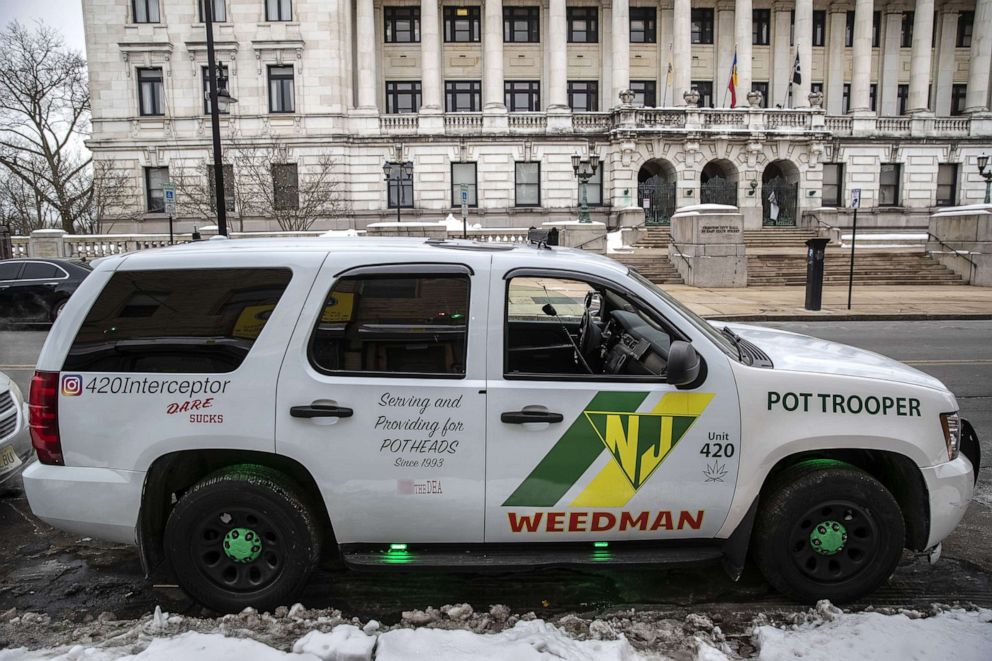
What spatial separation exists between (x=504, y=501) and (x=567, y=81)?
4378 centimetres

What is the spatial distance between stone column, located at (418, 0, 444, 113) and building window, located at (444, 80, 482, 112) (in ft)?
10.9

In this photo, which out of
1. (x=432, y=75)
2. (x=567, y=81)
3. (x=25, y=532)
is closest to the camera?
(x=25, y=532)

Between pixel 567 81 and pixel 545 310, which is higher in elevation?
pixel 567 81

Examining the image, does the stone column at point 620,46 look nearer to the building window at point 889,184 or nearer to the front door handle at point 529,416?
the building window at point 889,184

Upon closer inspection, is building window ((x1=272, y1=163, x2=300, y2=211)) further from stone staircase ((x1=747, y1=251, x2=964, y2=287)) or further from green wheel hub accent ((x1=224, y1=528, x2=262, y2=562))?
green wheel hub accent ((x1=224, y1=528, x2=262, y2=562))

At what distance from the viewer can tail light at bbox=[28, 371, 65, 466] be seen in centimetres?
342

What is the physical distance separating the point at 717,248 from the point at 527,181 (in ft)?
61.5

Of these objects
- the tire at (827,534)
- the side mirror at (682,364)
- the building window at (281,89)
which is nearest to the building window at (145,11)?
the building window at (281,89)

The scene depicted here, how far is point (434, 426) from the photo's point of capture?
3.35m

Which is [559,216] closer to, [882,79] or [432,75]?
[432,75]

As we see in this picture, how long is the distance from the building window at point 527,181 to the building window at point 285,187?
12.9 m

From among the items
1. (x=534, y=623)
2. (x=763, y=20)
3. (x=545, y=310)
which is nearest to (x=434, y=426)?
(x=534, y=623)

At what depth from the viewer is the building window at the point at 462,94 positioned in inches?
1716

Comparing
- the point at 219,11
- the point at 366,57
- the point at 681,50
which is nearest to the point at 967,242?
the point at 681,50
